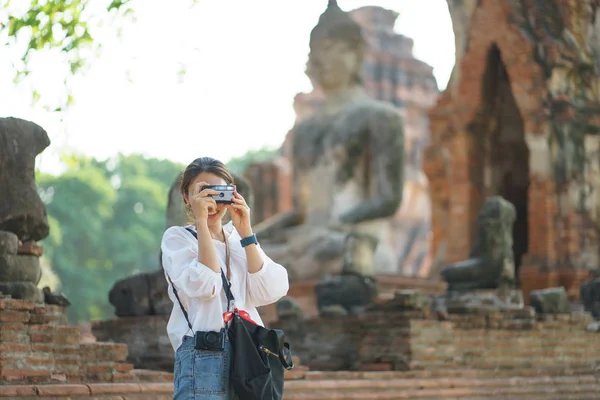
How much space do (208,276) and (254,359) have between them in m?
0.35

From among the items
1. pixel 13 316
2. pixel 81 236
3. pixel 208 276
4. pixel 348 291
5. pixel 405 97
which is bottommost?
pixel 13 316

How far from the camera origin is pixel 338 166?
15.3 m

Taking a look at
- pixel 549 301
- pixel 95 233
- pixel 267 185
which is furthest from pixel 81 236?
pixel 549 301

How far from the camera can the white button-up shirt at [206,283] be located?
14.3 feet

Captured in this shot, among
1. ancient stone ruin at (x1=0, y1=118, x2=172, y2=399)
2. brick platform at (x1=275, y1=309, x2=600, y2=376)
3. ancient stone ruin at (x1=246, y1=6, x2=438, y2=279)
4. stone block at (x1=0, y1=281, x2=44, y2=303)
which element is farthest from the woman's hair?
ancient stone ruin at (x1=246, y1=6, x2=438, y2=279)

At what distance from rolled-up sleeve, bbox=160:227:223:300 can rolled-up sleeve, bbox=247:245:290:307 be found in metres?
0.15

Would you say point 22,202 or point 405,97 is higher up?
point 405,97

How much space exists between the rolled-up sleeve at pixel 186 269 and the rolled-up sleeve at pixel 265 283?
154mm

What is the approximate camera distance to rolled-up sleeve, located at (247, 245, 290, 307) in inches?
179

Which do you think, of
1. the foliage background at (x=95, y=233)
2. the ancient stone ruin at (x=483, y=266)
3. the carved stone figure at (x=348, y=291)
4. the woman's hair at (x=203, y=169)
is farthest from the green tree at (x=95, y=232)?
the woman's hair at (x=203, y=169)

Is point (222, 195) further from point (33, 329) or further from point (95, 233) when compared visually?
point (95, 233)

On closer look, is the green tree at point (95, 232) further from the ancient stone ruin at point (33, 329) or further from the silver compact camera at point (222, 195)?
the silver compact camera at point (222, 195)

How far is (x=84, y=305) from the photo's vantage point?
35406mm

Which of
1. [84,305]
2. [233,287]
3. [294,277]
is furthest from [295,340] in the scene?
[84,305]
